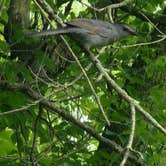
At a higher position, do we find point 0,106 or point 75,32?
point 75,32

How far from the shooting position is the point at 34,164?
4.09 metres

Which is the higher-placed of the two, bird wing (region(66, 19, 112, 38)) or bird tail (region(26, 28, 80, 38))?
bird tail (region(26, 28, 80, 38))

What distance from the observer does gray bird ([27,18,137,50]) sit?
395cm

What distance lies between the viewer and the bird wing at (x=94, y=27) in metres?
4.18

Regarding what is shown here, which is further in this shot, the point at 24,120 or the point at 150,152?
the point at 150,152

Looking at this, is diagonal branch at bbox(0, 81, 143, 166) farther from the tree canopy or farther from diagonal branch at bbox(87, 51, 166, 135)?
diagonal branch at bbox(87, 51, 166, 135)

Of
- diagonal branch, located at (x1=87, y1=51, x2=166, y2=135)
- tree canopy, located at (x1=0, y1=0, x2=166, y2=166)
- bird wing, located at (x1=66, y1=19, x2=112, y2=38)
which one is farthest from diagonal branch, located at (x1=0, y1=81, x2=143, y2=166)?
diagonal branch, located at (x1=87, y1=51, x2=166, y2=135)

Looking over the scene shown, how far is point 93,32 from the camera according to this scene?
4.36 m

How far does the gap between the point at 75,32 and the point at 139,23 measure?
1.87 metres

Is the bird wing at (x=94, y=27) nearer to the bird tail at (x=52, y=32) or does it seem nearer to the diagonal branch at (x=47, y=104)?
the bird tail at (x=52, y=32)

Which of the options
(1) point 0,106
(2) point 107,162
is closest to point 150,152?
(2) point 107,162

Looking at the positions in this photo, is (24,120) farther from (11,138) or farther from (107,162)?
(107,162)

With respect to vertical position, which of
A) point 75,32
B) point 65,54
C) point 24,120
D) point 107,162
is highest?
point 75,32

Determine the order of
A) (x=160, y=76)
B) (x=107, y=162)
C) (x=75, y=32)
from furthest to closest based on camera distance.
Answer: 1. (x=160, y=76)
2. (x=107, y=162)
3. (x=75, y=32)
